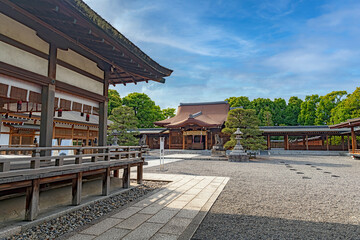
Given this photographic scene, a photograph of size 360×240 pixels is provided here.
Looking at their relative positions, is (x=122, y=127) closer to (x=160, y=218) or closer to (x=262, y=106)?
(x=160, y=218)

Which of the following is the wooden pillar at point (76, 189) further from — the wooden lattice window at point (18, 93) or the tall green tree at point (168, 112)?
the tall green tree at point (168, 112)

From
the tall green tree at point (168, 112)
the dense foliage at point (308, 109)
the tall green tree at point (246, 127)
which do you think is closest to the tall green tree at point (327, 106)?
the dense foliage at point (308, 109)

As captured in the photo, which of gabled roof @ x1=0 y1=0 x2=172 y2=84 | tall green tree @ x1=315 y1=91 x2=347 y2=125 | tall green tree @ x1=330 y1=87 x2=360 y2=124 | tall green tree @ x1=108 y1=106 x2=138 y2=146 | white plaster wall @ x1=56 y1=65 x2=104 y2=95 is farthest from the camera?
tall green tree @ x1=315 y1=91 x2=347 y2=125

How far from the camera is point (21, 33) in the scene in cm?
458

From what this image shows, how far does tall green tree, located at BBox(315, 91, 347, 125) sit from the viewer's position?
31734 mm

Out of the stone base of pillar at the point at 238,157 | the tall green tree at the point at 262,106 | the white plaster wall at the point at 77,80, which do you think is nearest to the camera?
the white plaster wall at the point at 77,80

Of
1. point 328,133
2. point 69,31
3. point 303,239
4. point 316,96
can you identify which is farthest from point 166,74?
point 316,96

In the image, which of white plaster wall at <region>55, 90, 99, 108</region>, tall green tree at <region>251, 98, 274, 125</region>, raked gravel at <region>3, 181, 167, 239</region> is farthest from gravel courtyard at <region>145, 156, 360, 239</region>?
tall green tree at <region>251, 98, 274, 125</region>

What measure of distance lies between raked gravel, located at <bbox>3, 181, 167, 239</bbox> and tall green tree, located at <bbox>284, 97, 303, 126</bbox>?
125ft

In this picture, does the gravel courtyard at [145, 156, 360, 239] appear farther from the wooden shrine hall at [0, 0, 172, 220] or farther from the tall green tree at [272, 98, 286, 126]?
the tall green tree at [272, 98, 286, 126]

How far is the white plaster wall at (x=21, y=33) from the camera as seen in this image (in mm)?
4225

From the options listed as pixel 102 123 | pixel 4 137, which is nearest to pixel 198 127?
pixel 4 137

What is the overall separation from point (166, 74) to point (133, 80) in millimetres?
1595

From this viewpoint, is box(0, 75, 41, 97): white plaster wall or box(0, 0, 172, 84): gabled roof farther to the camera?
box(0, 75, 41, 97): white plaster wall
